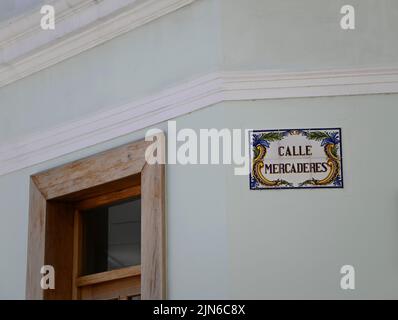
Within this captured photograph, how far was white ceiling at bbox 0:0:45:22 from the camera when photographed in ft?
26.1

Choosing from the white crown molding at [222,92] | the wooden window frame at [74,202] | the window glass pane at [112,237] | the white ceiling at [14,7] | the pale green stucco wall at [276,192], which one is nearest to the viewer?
the pale green stucco wall at [276,192]

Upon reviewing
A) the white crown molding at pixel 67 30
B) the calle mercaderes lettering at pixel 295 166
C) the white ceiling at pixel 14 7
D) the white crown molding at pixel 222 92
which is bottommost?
the calle mercaderes lettering at pixel 295 166

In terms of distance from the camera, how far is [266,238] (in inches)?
263

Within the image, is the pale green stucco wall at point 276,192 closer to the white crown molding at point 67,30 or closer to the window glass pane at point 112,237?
the white crown molding at point 67,30

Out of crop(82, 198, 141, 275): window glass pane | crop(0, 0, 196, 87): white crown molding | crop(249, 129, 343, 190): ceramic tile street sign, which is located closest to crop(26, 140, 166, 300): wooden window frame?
crop(82, 198, 141, 275): window glass pane

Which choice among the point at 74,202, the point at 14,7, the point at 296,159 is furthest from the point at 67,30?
the point at 296,159

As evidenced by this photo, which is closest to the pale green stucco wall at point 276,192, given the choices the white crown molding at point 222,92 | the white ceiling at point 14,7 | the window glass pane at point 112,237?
the white crown molding at point 222,92

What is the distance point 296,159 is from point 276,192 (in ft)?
0.71

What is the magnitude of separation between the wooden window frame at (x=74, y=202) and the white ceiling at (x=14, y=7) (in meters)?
1.11

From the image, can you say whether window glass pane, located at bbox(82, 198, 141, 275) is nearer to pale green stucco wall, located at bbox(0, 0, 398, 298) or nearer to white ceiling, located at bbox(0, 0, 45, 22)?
pale green stucco wall, located at bbox(0, 0, 398, 298)

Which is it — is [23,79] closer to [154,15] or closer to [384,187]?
[154,15]

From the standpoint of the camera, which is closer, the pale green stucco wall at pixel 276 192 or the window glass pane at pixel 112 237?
the pale green stucco wall at pixel 276 192

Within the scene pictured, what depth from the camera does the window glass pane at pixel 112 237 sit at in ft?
23.9
